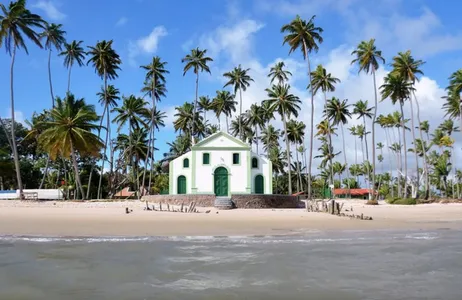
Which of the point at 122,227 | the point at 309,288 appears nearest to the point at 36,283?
the point at 309,288

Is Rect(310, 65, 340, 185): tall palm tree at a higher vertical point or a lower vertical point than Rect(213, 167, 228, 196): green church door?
higher

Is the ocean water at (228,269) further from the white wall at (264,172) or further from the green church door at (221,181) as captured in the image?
the white wall at (264,172)

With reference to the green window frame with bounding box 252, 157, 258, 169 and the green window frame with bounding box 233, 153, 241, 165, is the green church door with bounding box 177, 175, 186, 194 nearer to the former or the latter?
the green window frame with bounding box 233, 153, 241, 165

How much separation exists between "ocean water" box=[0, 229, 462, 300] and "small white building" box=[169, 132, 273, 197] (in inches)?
940

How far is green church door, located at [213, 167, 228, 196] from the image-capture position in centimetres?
3841

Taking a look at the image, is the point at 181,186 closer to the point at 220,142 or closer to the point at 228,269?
the point at 220,142

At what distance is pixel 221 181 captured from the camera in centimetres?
3853

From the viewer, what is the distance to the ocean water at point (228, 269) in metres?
6.61

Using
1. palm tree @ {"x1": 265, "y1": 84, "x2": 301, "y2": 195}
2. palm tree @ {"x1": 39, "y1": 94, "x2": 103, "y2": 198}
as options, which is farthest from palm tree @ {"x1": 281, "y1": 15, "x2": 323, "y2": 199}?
palm tree @ {"x1": 39, "y1": 94, "x2": 103, "y2": 198}

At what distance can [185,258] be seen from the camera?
33.9ft

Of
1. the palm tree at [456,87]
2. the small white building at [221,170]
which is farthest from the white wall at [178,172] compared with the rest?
the palm tree at [456,87]

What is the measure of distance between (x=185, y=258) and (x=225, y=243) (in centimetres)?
372

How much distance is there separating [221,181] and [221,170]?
1.02 meters

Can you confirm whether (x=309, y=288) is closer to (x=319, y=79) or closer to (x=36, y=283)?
(x=36, y=283)
